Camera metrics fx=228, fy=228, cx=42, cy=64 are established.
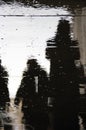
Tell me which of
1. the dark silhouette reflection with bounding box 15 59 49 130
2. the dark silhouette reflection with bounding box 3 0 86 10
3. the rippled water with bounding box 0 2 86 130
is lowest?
the dark silhouette reflection with bounding box 15 59 49 130

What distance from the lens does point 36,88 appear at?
57.9 inches

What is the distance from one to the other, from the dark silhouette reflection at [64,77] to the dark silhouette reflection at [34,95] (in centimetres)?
6

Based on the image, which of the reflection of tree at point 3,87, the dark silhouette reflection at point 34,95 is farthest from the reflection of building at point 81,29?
the reflection of tree at point 3,87

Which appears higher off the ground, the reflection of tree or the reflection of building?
the reflection of building

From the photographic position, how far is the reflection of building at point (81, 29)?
4.80 feet

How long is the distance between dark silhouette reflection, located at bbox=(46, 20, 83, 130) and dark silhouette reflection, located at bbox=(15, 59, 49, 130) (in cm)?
6

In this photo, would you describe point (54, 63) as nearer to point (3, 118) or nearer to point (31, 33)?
point (31, 33)

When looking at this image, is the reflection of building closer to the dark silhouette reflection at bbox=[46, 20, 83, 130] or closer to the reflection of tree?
the dark silhouette reflection at bbox=[46, 20, 83, 130]

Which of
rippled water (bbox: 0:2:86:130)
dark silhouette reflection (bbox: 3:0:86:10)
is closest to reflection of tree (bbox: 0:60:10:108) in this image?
rippled water (bbox: 0:2:86:130)

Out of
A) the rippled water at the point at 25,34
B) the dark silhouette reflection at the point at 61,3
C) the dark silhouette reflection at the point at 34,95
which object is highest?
the dark silhouette reflection at the point at 61,3

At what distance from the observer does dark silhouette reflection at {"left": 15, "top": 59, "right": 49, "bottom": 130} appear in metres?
1.44

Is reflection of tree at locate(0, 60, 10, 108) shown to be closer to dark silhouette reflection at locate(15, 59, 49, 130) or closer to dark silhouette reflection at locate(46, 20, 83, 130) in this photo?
dark silhouette reflection at locate(15, 59, 49, 130)

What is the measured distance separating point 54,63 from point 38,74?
0.13 meters

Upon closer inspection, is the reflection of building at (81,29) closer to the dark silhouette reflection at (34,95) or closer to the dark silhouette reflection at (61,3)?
the dark silhouette reflection at (61,3)
